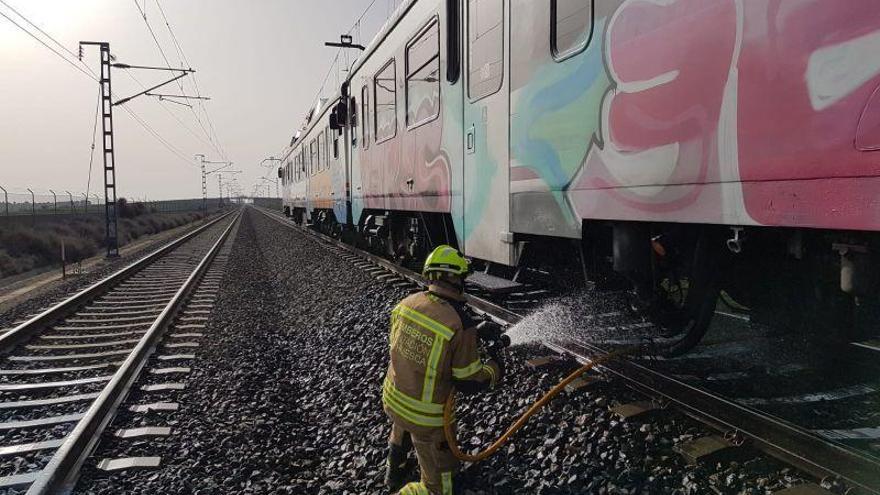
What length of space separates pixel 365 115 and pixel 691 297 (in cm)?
804

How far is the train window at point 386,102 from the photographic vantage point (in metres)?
8.71

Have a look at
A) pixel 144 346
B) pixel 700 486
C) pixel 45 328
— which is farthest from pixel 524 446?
pixel 45 328

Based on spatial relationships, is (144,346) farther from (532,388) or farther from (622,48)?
(622,48)

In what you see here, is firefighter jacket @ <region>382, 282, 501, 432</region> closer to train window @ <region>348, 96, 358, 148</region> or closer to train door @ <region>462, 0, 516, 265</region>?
train door @ <region>462, 0, 516, 265</region>

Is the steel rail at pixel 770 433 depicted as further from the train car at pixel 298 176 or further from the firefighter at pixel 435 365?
the train car at pixel 298 176

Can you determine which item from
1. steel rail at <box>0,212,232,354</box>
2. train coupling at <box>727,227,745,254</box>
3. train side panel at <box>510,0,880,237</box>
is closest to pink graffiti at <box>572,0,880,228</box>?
train side panel at <box>510,0,880,237</box>

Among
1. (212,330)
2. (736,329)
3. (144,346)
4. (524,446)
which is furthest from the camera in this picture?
(212,330)

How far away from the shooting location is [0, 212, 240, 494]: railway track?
3.96 m

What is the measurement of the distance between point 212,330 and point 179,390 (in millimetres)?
2255

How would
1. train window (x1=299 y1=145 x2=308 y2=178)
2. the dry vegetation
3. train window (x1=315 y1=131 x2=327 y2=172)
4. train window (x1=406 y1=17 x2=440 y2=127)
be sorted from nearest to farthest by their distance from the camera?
1. train window (x1=406 y1=17 x2=440 y2=127)
2. train window (x1=315 y1=131 x2=327 y2=172)
3. the dry vegetation
4. train window (x1=299 y1=145 x2=308 y2=178)

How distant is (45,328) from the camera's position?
7820 millimetres

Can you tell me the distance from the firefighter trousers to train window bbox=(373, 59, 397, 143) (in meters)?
6.10

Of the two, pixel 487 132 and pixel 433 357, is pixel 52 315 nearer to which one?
pixel 487 132

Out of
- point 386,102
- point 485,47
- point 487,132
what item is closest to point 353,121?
point 386,102
